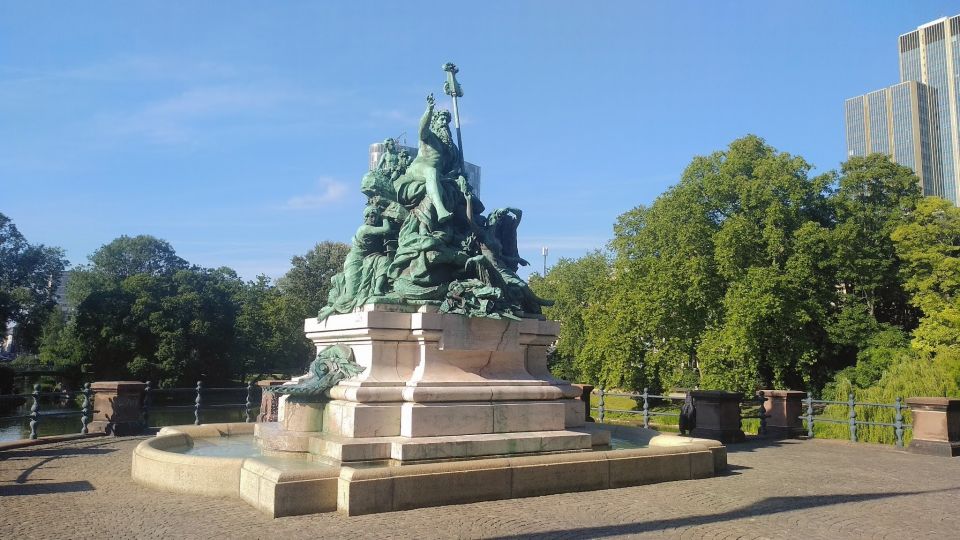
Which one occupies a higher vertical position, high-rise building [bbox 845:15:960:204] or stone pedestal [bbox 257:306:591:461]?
high-rise building [bbox 845:15:960:204]

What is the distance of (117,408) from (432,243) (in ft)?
31.1

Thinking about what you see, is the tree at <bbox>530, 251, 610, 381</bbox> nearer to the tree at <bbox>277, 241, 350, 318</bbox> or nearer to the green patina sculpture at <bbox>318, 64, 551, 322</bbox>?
the tree at <bbox>277, 241, 350, 318</bbox>

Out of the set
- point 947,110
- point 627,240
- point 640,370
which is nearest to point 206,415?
point 640,370

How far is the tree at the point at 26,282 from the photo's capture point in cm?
4456

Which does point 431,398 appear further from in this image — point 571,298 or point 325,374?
point 571,298

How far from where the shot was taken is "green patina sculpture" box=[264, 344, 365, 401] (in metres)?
9.30

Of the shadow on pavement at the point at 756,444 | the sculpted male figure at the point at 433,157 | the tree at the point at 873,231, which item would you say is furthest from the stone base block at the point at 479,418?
the tree at the point at 873,231

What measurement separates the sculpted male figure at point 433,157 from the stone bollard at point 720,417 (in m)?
7.61

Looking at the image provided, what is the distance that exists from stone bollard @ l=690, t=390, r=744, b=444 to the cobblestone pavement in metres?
4.43

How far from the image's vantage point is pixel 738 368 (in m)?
27.5

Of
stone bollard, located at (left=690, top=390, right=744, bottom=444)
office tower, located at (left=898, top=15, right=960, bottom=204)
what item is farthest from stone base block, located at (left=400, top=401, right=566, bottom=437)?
office tower, located at (left=898, top=15, right=960, bottom=204)

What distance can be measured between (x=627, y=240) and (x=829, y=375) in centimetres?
1109

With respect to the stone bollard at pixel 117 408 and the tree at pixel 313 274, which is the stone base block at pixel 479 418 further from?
the tree at pixel 313 274

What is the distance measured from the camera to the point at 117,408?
1541 centimetres
